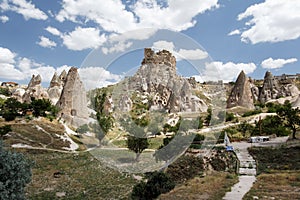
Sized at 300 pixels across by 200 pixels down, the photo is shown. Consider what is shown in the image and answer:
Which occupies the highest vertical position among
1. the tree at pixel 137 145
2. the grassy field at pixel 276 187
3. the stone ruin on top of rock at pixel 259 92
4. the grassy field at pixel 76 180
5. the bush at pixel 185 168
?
the stone ruin on top of rock at pixel 259 92

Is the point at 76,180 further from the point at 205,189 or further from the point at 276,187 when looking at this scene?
the point at 276,187

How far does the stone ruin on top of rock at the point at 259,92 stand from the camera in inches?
2223

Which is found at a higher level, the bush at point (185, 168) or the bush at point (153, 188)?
the bush at point (153, 188)

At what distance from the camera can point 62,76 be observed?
6297cm

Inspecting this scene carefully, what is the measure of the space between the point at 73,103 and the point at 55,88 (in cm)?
1827

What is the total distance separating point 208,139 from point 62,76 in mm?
53232

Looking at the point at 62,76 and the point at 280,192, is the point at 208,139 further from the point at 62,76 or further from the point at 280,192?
the point at 62,76

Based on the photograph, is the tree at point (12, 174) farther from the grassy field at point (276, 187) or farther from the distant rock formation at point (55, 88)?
the distant rock formation at point (55, 88)

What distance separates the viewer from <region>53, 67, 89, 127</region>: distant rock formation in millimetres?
37466

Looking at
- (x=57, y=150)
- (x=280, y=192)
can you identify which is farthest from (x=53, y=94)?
(x=280, y=192)

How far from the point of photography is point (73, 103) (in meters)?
39.2

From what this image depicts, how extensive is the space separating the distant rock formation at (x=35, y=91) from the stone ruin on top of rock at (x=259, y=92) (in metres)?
41.2

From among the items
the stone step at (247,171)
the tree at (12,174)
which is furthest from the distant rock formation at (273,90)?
the tree at (12,174)

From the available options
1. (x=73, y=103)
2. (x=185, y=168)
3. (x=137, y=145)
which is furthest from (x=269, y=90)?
(x=185, y=168)
